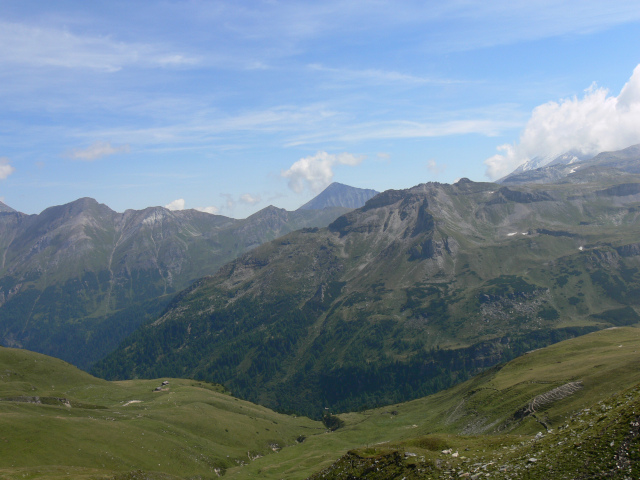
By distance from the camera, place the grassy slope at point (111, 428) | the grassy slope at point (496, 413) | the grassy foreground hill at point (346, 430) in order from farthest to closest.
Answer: the grassy slope at point (111, 428), the grassy slope at point (496, 413), the grassy foreground hill at point (346, 430)

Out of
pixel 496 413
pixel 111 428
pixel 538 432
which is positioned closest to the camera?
pixel 538 432

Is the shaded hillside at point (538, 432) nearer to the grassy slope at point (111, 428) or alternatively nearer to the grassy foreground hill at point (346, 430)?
the grassy foreground hill at point (346, 430)

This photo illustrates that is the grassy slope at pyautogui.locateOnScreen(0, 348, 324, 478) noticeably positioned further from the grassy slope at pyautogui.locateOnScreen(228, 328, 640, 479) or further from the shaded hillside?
the shaded hillside

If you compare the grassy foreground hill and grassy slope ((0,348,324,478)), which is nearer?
the grassy foreground hill

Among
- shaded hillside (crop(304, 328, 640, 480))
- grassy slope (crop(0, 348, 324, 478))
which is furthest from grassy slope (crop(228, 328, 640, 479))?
grassy slope (crop(0, 348, 324, 478))

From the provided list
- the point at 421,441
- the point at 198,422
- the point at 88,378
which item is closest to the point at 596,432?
the point at 421,441

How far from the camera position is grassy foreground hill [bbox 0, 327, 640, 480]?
149ft

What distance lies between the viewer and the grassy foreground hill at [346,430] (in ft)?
149

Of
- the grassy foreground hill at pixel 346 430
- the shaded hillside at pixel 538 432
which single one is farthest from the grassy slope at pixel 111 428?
the shaded hillside at pixel 538 432

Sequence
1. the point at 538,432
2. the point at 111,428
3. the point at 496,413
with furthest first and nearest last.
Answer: the point at 496,413 < the point at 111,428 < the point at 538,432

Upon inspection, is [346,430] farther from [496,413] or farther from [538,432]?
[538,432]

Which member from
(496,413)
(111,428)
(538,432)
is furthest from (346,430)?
(538,432)

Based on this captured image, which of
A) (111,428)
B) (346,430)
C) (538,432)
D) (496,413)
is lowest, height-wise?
(346,430)

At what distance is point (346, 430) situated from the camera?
184375 mm
